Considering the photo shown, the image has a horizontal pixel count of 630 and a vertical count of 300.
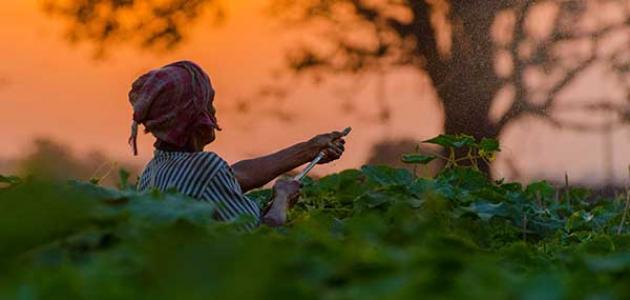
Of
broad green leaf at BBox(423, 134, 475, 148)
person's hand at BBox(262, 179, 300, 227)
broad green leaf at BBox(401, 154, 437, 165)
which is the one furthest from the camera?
broad green leaf at BBox(401, 154, 437, 165)

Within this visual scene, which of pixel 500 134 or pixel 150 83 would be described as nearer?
pixel 150 83

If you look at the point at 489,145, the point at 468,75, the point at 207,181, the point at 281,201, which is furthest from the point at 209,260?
the point at 468,75

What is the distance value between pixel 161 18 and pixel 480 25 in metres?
3.71

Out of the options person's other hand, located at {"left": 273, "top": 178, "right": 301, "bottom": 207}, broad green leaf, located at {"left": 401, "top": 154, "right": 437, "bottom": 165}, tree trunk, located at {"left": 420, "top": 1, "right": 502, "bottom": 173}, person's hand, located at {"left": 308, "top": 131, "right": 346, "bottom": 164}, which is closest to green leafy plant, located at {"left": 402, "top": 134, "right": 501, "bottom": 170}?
broad green leaf, located at {"left": 401, "top": 154, "right": 437, "bottom": 165}

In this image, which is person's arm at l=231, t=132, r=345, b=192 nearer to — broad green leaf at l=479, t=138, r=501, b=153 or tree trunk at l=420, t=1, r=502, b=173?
broad green leaf at l=479, t=138, r=501, b=153

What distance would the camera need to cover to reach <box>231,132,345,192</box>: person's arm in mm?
5980

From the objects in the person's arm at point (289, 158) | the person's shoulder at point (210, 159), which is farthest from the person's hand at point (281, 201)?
the person's arm at point (289, 158)

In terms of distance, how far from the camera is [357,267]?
1.55 meters

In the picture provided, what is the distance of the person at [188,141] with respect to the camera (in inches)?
200

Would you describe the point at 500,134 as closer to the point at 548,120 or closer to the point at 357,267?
the point at 548,120

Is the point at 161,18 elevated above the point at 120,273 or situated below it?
above

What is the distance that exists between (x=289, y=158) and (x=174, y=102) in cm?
81

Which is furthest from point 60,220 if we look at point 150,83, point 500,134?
point 500,134

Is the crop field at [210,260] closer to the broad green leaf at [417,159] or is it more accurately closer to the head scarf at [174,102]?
the head scarf at [174,102]
